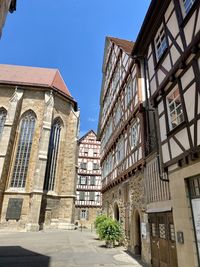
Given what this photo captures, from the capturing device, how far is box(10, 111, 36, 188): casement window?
66.5ft

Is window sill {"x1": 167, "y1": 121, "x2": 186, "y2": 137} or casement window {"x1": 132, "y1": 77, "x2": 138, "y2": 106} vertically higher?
casement window {"x1": 132, "y1": 77, "x2": 138, "y2": 106}

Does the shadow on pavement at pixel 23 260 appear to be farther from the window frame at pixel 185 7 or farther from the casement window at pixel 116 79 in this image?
the casement window at pixel 116 79

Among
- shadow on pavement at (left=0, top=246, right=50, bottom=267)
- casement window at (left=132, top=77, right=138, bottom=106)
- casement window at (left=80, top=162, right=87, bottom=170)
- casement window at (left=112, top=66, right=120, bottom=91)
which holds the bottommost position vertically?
shadow on pavement at (left=0, top=246, right=50, bottom=267)

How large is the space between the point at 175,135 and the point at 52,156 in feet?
61.0

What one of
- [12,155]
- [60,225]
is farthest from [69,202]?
[12,155]

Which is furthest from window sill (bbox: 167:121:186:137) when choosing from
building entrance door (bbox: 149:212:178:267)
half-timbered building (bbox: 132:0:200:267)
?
building entrance door (bbox: 149:212:178:267)

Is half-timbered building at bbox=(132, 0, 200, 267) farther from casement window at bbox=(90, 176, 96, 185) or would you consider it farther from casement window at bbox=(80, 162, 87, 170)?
casement window at bbox=(80, 162, 87, 170)

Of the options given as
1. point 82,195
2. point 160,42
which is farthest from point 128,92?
point 82,195

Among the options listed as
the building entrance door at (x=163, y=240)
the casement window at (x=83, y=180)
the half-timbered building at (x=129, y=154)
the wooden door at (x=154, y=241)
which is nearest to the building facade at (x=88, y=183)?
the casement window at (x=83, y=180)

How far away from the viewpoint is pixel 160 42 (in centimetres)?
713

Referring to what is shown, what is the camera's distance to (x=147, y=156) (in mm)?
7551

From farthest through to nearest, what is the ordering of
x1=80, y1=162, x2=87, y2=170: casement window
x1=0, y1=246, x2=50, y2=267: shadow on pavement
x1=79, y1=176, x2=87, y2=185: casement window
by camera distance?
x1=80, y1=162, x2=87, y2=170: casement window → x1=79, y1=176, x2=87, y2=185: casement window → x1=0, y1=246, x2=50, y2=267: shadow on pavement

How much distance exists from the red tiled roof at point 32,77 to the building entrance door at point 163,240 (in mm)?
20418

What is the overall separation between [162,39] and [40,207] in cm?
1736
